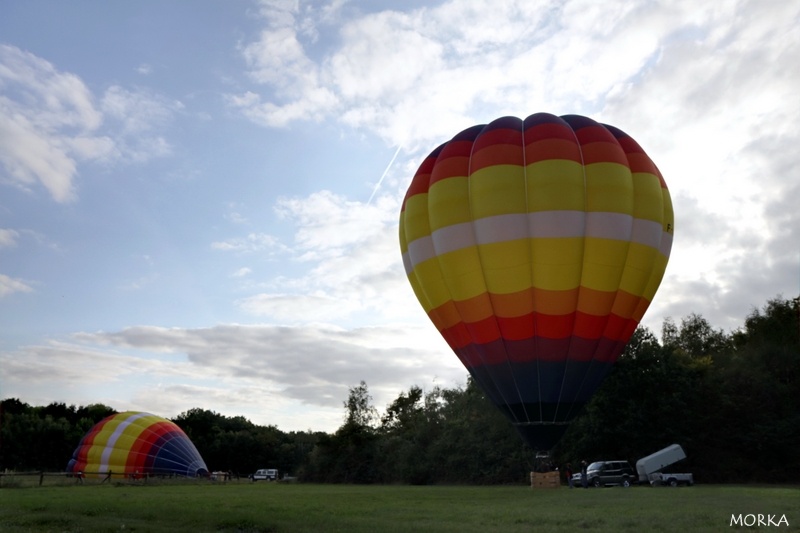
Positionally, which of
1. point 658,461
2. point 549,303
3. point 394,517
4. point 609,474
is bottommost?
point 394,517

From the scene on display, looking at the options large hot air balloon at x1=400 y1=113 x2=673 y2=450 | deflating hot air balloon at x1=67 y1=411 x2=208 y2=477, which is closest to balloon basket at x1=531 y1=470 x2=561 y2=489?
large hot air balloon at x1=400 y1=113 x2=673 y2=450

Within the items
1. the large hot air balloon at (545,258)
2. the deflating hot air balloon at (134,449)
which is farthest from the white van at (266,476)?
the large hot air balloon at (545,258)

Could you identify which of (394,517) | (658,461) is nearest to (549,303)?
(394,517)

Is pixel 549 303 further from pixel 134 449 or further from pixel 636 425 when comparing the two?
pixel 134 449

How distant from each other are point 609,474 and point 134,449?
28658 millimetres

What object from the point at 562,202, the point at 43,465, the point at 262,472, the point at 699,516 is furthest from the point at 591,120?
the point at 43,465

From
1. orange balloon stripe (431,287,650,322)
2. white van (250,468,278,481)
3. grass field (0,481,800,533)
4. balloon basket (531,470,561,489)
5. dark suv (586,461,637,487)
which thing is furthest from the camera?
white van (250,468,278,481)

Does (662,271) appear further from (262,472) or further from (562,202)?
(262,472)

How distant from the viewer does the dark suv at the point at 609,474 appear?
3525 centimetres

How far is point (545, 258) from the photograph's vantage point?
906 inches

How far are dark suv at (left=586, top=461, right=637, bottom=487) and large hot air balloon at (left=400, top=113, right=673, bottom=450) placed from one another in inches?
520

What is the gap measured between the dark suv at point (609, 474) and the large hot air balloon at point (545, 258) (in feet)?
43.3

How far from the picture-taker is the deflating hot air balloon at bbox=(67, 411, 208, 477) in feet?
136

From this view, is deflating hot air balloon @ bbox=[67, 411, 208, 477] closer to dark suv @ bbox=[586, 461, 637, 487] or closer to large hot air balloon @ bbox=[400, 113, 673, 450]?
large hot air balloon @ bbox=[400, 113, 673, 450]
